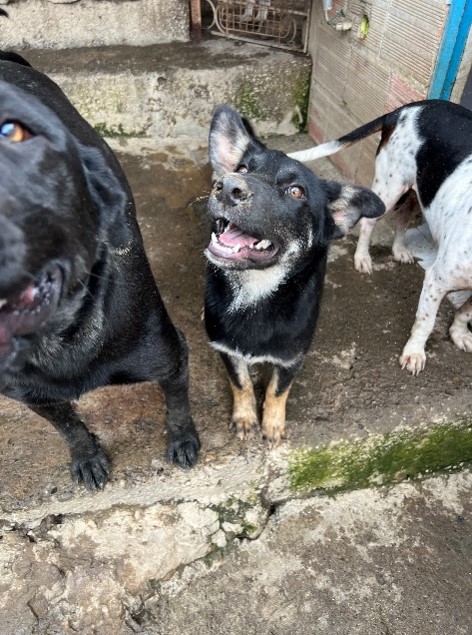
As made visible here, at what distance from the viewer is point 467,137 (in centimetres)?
281

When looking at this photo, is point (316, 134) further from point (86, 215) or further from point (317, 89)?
point (86, 215)

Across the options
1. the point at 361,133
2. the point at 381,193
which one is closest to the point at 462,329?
the point at 381,193

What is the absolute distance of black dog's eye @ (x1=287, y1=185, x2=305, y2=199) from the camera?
2.26 meters

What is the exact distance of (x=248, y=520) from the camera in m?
2.61

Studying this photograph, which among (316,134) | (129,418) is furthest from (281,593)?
(316,134)

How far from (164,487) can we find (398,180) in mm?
2315

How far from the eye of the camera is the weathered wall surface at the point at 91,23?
472cm

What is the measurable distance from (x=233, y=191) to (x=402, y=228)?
79.0 inches

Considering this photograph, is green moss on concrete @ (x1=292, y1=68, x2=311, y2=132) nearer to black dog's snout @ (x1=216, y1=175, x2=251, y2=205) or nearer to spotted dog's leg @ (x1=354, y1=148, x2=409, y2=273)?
spotted dog's leg @ (x1=354, y1=148, x2=409, y2=273)

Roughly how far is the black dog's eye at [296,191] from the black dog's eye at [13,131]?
1.23 metres

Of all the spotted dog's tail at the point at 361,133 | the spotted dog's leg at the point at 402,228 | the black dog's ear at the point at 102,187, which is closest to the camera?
the black dog's ear at the point at 102,187

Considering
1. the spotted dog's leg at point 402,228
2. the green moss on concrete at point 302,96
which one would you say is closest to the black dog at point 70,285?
the spotted dog's leg at point 402,228

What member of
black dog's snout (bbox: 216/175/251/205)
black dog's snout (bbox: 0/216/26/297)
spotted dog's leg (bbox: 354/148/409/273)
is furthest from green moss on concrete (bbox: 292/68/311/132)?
black dog's snout (bbox: 0/216/26/297)

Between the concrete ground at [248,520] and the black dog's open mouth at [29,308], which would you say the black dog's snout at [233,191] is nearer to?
the black dog's open mouth at [29,308]
